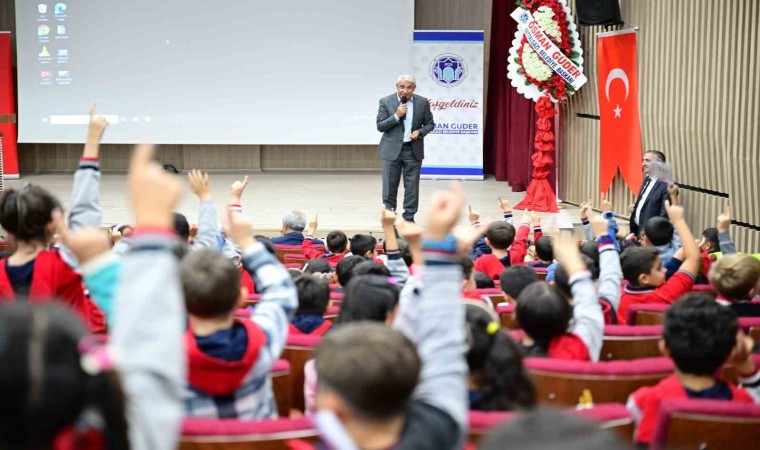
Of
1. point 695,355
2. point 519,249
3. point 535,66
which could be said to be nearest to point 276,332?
point 695,355

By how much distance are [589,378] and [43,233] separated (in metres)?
1.52

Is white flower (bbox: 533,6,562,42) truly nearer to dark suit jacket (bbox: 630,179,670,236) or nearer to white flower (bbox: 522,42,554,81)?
white flower (bbox: 522,42,554,81)

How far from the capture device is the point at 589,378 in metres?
2.22

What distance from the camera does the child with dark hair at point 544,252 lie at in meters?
4.93

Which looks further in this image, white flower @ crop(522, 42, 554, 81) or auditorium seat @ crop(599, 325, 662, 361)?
white flower @ crop(522, 42, 554, 81)

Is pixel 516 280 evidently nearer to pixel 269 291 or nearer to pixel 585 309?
pixel 585 309

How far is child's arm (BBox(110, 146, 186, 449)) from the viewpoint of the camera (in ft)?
3.83

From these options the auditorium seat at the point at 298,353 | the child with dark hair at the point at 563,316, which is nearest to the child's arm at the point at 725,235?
the child with dark hair at the point at 563,316

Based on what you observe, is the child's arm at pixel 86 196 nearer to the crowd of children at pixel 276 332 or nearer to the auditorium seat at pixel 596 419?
the crowd of children at pixel 276 332

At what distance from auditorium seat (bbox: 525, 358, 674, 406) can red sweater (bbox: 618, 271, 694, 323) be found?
49.1 inches

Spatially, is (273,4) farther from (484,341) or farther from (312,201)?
(484,341)

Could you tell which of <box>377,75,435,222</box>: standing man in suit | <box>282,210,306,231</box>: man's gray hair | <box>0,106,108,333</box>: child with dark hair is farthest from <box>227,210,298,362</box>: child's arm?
<box>377,75,435,222</box>: standing man in suit

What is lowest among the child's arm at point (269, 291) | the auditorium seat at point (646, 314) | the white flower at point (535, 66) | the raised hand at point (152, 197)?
the auditorium seat at point (646, 314)

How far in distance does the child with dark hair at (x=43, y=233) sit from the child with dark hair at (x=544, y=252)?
2.74 metres
